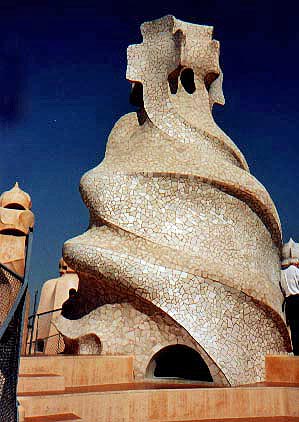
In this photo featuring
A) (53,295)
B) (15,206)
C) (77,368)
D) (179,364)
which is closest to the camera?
(77,368)

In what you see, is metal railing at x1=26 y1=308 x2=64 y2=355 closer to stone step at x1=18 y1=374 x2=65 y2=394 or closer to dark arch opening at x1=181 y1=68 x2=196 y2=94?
dark arch opening at x1=181 y1=68 x2=196 y2=94

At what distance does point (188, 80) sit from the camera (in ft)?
34.8

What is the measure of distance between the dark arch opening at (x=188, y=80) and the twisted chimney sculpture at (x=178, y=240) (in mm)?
66

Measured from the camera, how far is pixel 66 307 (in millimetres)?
9266

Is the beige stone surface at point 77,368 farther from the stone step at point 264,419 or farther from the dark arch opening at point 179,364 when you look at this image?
the stone step at point 264,419

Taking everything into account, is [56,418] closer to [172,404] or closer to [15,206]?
[172,404]

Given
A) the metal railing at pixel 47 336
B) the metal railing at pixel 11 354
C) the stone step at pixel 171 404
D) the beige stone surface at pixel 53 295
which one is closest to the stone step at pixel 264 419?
the stone step at pixel 171 404

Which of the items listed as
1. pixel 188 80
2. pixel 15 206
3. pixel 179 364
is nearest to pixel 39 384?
pixel 179 364

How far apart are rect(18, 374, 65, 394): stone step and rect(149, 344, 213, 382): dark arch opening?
233 centimetres

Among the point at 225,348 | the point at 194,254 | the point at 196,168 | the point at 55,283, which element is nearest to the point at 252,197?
the point at 196,168

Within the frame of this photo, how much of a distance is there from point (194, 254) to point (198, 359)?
6.20 feet

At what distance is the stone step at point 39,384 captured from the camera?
18.6 feet

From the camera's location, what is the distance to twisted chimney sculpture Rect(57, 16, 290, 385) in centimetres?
748

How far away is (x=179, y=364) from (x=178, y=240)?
237 cm
